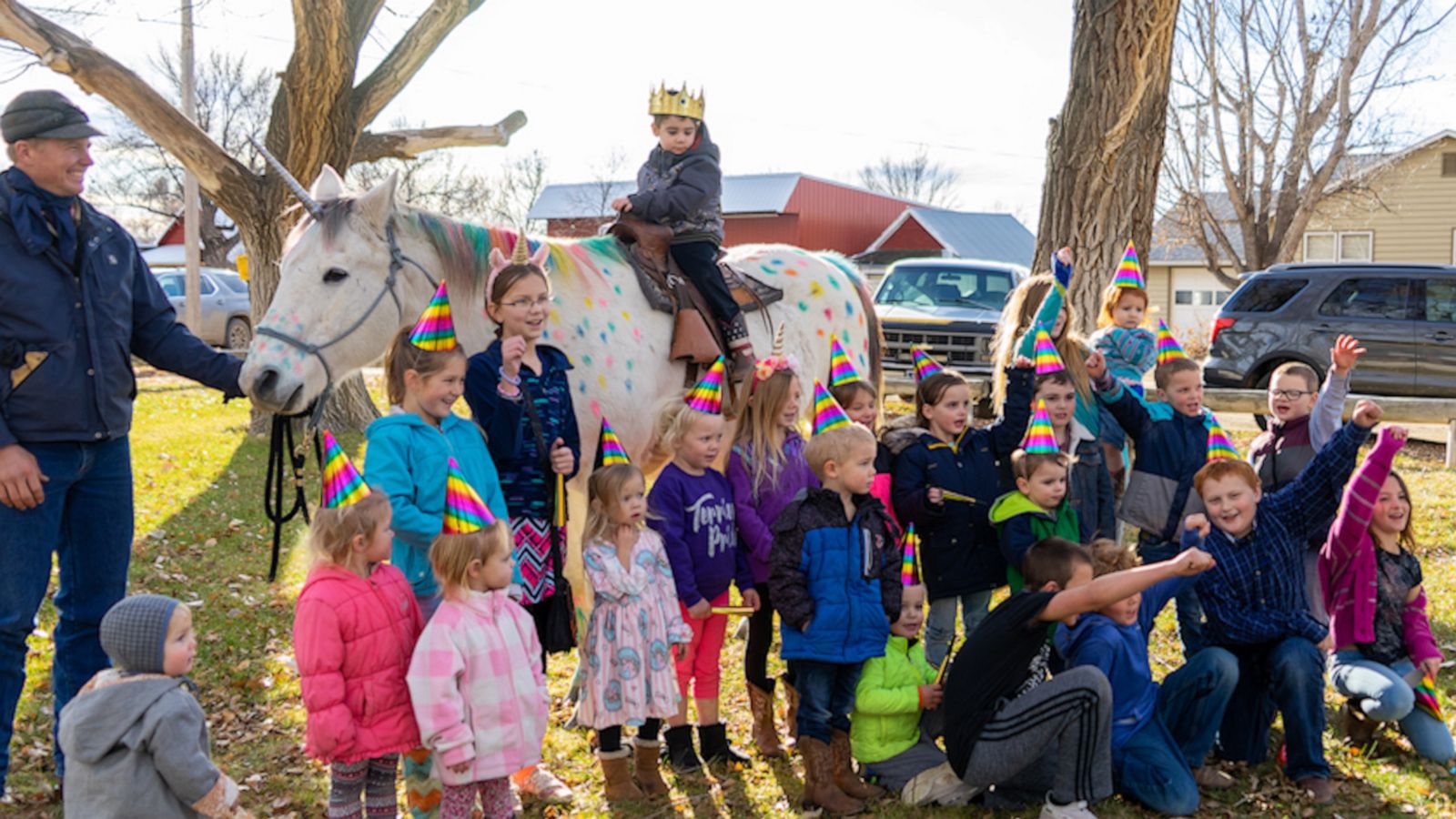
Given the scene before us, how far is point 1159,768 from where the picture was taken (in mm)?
4012

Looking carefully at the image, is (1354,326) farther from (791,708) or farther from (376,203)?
(376,203)

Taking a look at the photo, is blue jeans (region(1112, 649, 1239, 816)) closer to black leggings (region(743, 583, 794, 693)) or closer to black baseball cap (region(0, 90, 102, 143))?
black leggings (region(743, 583, 794, 693))

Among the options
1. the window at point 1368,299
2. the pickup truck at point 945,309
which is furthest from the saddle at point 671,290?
the window at point 1368,299

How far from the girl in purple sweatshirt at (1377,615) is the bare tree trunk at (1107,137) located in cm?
374

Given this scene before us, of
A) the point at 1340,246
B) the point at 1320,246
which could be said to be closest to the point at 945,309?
the point at 1340,246

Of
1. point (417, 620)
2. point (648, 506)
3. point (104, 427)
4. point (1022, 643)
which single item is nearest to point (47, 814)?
point (104, 427)

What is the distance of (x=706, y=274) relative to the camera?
5.26 m

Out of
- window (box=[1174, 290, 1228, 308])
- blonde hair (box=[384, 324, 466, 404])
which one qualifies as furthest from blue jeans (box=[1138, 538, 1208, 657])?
window (box=[1174, 290, 1228, 308])

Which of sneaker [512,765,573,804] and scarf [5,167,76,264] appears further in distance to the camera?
sneaker [512,765,573,804]

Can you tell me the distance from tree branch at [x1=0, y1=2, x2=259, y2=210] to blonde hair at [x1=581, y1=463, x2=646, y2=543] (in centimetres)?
839

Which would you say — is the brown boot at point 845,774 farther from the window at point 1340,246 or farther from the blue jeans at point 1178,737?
the window at point 1340,246

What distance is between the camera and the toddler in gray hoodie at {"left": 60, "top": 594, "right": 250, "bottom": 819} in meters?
2.78

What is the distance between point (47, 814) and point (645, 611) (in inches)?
86.5

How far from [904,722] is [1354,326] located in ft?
37.4
